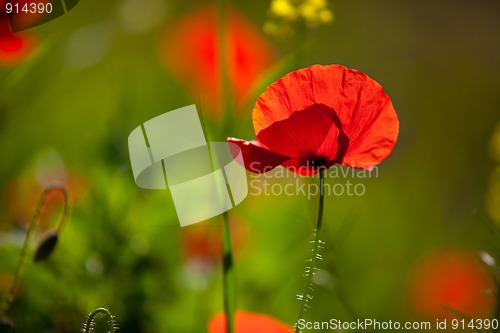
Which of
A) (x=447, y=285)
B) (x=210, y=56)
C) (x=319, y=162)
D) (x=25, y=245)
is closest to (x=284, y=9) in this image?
(x=319, y=162)

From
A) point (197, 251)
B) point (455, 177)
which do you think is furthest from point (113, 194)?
point (455, 177)

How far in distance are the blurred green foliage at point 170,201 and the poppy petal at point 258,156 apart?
0.77 feet

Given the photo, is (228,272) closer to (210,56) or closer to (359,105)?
(359,105)

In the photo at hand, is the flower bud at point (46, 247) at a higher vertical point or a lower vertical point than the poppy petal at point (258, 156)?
lower

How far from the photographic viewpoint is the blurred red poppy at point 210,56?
1.49 meters

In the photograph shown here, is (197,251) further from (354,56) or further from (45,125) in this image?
(354,56)

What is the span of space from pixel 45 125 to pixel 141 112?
225mm

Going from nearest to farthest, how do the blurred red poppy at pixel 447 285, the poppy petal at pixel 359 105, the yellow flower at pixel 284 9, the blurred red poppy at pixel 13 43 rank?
the poppy petal at pixel 359 105 → the yellow flower at pixel 284 9 → the blurred red poppy at pixel 13 43 → the blurred red poppy at pixel 447 285

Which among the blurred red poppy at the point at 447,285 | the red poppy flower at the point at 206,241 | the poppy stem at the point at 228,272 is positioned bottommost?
the blurred red poppy at the point at 447,285

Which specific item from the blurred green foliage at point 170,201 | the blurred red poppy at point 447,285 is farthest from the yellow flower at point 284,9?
the blurred red poppy at point 447,285

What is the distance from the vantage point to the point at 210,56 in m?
1.64

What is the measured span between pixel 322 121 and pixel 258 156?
0.07m

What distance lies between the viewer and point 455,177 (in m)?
1.90

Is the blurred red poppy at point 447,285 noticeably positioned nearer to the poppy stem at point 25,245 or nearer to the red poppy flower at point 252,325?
the red poppy flower at point 252,325
